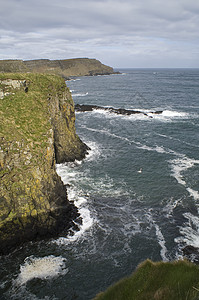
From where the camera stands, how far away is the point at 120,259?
2238 cm

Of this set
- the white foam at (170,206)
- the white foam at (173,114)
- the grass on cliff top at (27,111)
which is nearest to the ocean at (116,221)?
the white foam at (170,206)

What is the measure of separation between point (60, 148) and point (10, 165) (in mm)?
17800

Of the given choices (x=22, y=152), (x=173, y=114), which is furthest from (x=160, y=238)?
A: (x=173, y=114)

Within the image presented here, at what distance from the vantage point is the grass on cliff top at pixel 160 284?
11.9 m

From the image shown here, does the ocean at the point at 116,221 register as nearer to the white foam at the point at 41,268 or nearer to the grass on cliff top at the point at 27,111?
the white foam at the point at 41,268

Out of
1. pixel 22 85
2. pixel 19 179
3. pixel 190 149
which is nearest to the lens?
pixel 19 179

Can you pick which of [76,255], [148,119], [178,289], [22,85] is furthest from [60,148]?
[148,119]

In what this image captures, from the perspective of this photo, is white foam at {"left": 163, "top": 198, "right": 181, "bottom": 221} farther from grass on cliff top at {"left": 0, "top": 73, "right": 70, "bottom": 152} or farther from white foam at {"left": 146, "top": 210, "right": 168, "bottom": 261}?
grass on cliff top at {"left": 0, "top": 73, "right": 70, "bottom": 152}

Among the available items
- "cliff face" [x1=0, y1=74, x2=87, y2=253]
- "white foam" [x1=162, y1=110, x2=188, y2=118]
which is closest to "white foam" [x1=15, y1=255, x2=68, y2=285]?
"cliff face" [x1=0, y1=74, x2=87, y2=253]

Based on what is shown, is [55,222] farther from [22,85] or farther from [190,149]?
[190,149]

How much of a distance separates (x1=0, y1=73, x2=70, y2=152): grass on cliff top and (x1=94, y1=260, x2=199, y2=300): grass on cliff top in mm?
19040

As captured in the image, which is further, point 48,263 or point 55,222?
point 55,222

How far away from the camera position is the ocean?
20.5m

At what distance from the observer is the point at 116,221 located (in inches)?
1094
